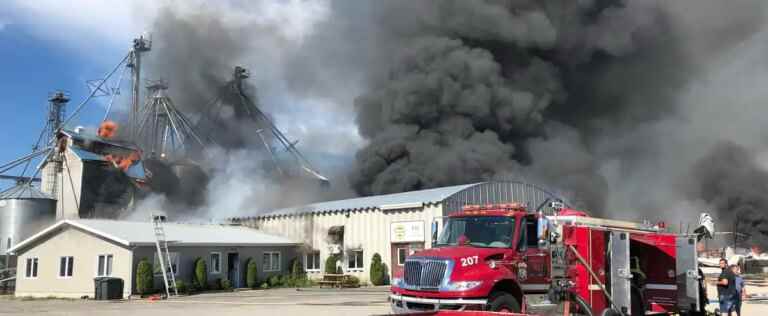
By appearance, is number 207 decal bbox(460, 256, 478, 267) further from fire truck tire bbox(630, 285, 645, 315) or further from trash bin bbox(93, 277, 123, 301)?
trash bin bbox(93, 277, 123, 301)

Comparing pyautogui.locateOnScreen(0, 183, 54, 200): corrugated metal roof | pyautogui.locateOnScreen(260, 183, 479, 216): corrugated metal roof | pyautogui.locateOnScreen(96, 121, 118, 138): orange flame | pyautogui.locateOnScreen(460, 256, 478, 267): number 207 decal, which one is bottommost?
pyautogui.locateOnScreen(460, 256, 478, 267): number 207 decal

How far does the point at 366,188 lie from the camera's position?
4119 cm

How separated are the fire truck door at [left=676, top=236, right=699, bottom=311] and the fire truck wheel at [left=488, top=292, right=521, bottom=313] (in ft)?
13.6

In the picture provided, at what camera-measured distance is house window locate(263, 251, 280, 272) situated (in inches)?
1235

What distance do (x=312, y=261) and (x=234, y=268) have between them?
425 centimetres

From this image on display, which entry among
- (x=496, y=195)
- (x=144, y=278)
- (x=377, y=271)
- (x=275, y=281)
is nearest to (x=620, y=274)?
(x=496, y=195)

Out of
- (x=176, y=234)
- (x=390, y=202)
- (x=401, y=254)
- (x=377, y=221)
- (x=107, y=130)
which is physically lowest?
(x=401, y=254)

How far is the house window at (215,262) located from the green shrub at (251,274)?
137 cm

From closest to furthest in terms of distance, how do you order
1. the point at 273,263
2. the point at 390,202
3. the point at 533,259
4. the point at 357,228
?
the point at 533,259, the point at 390,202, the point at 357,228, the point at 273,263

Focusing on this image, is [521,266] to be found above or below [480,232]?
below

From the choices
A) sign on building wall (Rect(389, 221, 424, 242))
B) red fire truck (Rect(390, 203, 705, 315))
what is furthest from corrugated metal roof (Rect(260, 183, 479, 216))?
red fire truck (Rect(390, 203, 705, 315))

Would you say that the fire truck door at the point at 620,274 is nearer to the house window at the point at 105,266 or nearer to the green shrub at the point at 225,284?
the green shrub at the point at 225,284

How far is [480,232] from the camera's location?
1155 centimetres

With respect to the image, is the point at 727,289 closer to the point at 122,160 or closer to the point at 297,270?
the point at 297,270
